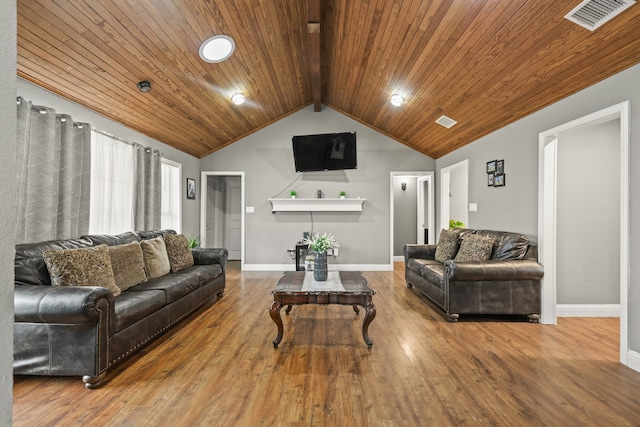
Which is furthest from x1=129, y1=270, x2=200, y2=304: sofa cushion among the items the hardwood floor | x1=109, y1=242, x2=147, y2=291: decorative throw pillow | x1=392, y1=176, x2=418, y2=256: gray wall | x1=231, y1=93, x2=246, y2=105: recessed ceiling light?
x1=392, y1=176, x2=418, y2=256: gray wall

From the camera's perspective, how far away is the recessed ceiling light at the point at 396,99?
446 cm

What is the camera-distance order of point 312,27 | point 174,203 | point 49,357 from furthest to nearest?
point 174,203 < point 312,27 < point 49,357

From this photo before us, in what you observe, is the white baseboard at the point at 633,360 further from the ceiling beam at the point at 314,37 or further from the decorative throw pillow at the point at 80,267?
the decorative throw pillow at the point at 80,267

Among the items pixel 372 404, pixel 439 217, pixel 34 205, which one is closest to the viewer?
pixel 372 404

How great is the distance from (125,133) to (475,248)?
459cm

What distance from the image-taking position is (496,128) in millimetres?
4164

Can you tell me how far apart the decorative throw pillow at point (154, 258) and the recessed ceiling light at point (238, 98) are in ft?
7.25

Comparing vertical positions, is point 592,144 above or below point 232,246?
above

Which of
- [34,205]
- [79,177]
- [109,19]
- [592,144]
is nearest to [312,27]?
[109,19]

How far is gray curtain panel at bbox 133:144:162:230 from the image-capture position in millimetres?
4219

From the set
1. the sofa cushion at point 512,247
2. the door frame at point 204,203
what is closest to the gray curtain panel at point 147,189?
the door frame at point 204,203

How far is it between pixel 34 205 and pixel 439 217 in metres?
5.92

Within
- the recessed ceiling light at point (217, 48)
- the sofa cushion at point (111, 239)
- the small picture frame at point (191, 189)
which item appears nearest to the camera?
the sofa cushion at point (111, 239)

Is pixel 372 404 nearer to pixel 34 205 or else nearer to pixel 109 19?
pixel 34 205
